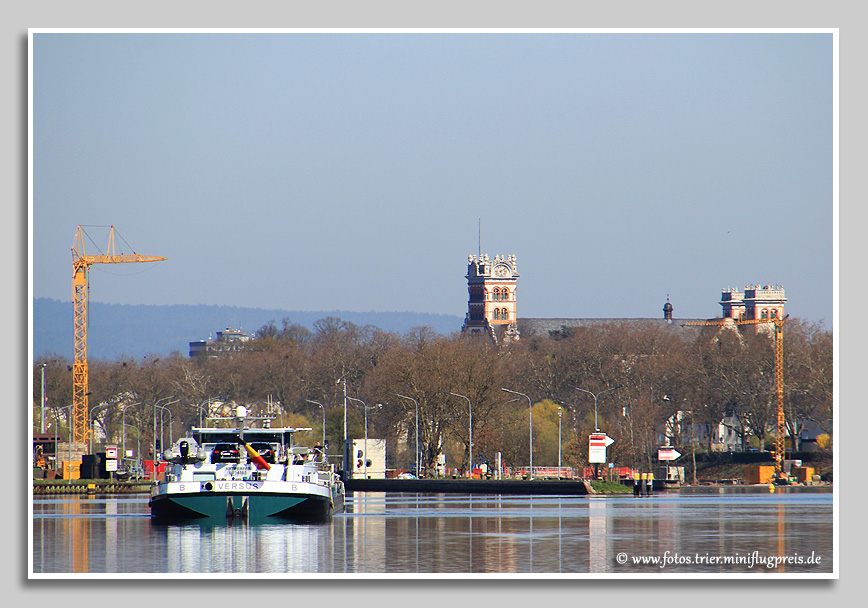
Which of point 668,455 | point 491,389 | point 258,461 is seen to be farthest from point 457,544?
point 491,389

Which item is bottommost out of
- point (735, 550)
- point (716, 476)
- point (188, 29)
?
point (716, 476)

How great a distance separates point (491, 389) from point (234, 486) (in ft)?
204

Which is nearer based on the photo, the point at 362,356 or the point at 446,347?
the point at 446,347

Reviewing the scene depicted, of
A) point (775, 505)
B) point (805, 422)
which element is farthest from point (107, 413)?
point (775, 505)

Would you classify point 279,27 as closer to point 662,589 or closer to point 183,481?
point 662,589

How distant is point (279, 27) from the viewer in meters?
22.5

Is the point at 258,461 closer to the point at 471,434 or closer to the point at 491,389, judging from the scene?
the point at 471,434

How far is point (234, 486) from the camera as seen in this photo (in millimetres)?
39906

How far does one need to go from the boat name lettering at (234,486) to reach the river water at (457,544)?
232 centimetres

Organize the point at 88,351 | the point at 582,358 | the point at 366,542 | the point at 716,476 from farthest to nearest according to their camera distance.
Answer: the point at 582,358, the point at 716,476, the point at 88,351, the point at 366,542

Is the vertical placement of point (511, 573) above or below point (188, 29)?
below

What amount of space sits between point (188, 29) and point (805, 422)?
333 feet

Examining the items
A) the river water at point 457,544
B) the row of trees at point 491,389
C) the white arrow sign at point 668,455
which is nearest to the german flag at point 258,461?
the river water at point 457,544

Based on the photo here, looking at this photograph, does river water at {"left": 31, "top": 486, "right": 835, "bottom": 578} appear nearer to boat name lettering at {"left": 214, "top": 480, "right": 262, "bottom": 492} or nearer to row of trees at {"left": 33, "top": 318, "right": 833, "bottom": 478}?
boat name lettering at {"left": 214, "top": 480, "right": 262, "bottom": 492}
